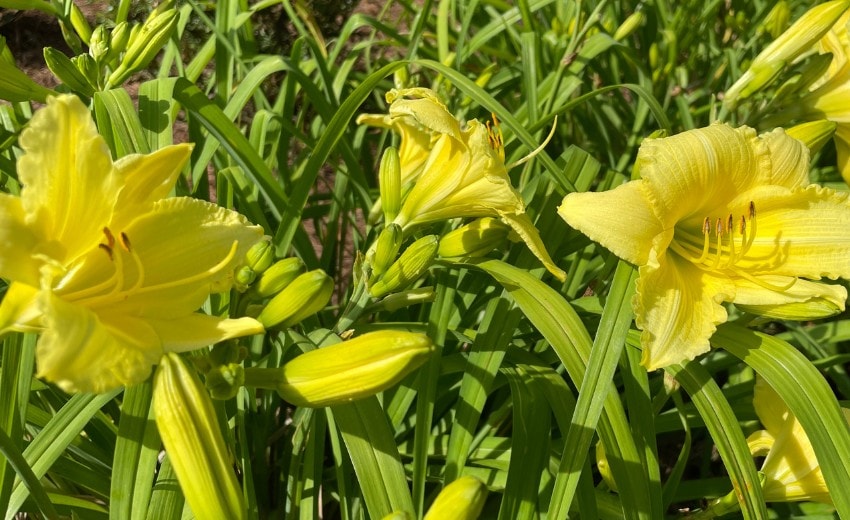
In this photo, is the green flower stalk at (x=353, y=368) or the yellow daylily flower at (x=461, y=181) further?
the yellow daylily flower at (x=461, y=181)

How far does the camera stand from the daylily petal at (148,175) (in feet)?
2.41

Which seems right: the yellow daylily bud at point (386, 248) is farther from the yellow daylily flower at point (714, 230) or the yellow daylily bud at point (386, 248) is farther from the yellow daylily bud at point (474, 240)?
the yellow daylily flower at point (714, 230)

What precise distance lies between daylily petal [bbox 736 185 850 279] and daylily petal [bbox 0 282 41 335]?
0.98 m

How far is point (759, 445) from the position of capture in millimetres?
1274

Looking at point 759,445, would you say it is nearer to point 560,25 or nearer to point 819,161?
point 560,25

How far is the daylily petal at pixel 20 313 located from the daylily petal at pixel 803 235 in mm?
981

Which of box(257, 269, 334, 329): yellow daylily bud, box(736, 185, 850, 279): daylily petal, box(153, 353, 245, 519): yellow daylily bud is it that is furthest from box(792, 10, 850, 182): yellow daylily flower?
box(153, 353, 245, 519): yellow daylily bud

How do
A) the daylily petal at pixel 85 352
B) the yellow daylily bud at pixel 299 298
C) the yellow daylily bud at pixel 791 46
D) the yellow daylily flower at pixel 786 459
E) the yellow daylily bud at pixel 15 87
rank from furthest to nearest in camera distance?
the yellow daylily bud at pixel 791 46
the yellow daylily flower at pixel 786 459
the yellow daylily bud at pixel 15 87
the yellow daylily bud at pixel 299 298
the daylily petal at pixel 85 352

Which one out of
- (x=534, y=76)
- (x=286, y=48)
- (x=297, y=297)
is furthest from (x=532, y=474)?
(x=286, y=48)

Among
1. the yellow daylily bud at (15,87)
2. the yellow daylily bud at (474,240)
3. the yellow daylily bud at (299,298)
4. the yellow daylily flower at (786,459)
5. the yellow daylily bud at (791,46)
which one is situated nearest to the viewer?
the yellow daylily bud at (299,298)

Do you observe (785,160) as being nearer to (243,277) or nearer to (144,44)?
(243,277)

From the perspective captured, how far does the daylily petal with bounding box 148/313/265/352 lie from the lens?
730mm

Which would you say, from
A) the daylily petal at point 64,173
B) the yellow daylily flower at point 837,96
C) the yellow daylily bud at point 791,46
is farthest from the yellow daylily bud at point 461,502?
the yellow daylily flower at point 837,96

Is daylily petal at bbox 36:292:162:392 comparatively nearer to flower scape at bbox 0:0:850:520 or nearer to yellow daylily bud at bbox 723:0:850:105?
flower scape at bbox 0:0:850:520
